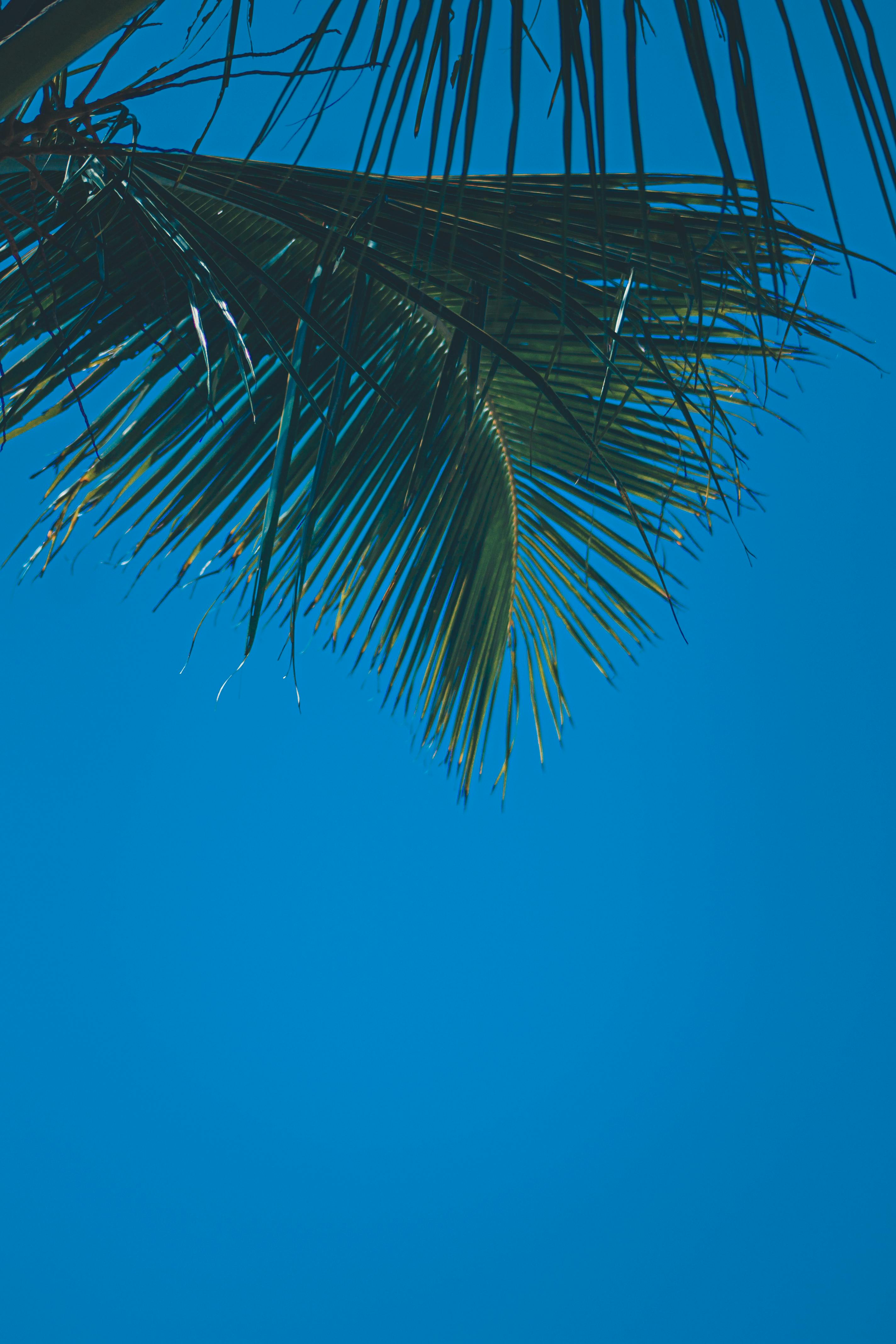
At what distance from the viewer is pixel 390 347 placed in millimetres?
892

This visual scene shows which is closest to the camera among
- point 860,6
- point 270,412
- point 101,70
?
point 860,6

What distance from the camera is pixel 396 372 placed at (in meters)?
0.88

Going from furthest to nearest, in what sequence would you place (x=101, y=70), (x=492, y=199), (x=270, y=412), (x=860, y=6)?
1. (x=270, y=412)
2. (x=492, y=199)
3. (x=101, y=70)
4. (x=860, y=6)

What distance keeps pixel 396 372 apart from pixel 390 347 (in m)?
0.03

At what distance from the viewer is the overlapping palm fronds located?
2.23 feet

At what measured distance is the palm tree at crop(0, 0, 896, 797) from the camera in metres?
0.60

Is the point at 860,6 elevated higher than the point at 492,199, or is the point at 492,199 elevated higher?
the point at 492,199

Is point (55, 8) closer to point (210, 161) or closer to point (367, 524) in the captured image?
point (210, 161)

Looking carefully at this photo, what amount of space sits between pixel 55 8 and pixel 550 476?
2.34 feet

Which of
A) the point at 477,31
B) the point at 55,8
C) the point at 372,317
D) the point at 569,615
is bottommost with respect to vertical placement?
the point at 55,8

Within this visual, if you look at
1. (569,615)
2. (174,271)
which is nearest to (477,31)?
(174,271)

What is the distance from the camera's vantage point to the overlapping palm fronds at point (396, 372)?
2.23 ft

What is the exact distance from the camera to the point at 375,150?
385 mm

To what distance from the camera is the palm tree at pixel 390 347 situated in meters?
0.60
